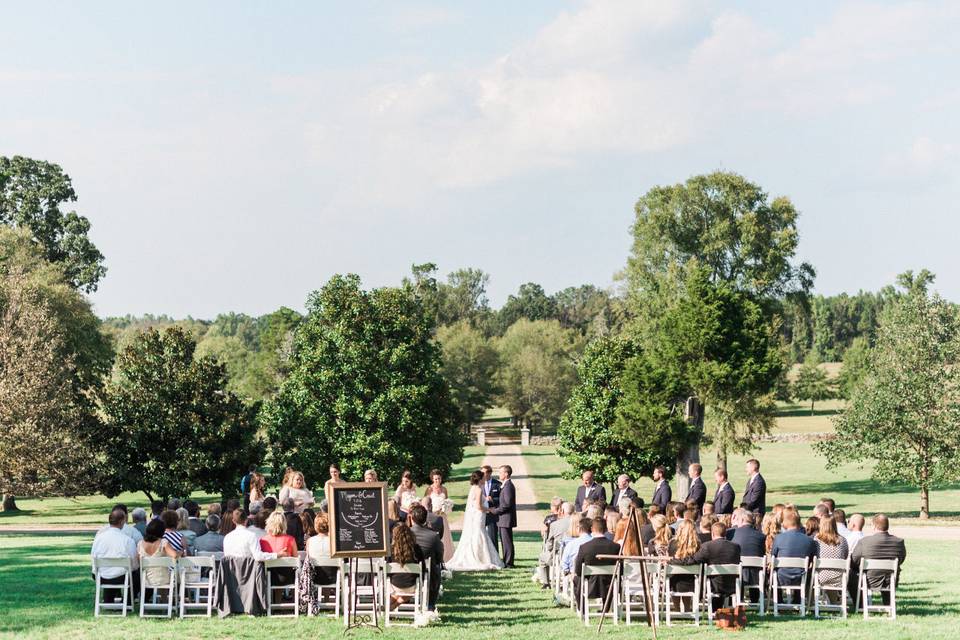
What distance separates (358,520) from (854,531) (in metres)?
7.44

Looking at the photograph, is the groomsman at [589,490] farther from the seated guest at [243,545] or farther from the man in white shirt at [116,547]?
the man in white shirt at [116,547]

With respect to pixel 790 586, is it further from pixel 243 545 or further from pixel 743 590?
pixel 243 545

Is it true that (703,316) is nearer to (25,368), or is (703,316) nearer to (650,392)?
(650,392)

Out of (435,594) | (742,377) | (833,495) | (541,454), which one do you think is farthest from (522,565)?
(541,454)

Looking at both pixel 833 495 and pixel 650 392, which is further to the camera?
pixel 833 495

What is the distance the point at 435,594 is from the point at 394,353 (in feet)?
78.3

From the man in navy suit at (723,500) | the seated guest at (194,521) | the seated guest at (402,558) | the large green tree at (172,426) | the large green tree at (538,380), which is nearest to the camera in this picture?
the seated guest at (402,558)

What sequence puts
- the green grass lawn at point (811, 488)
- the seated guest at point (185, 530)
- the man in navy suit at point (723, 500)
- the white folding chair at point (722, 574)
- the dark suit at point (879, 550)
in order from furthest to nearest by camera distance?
Result: the green grass lawn at point (811, 488) → the man in navy suit at point (723, 500) → the seated guest at point (185, 530) → the dark suit at point (879, 550) → the white folding chair at point (722, 574)

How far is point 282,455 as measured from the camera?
38.9m

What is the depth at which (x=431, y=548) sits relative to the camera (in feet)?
48.2

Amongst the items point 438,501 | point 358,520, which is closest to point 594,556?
point 358,520

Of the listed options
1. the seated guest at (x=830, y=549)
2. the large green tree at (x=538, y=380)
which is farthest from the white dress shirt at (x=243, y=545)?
the large green tree at (x=538, y=380)

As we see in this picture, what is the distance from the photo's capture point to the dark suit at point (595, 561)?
1399cm

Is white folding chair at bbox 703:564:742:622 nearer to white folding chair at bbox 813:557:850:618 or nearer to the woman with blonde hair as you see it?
white folding chair at bbox 813:557:850:618
